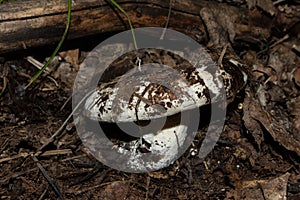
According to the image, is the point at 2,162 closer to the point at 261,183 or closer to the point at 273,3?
the point at 261,183

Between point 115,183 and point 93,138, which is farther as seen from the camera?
point 93,138

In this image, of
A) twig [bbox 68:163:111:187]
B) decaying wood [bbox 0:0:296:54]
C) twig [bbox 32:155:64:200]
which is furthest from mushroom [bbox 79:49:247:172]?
decaying wood [bbox 0:0:296:54]

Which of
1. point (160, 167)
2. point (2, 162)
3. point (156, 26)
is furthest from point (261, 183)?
point (2, 162)

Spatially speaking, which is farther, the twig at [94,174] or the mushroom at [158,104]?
the twig at [94,174]

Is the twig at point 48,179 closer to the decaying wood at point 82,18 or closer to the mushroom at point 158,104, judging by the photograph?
the mushroom at point 158,104

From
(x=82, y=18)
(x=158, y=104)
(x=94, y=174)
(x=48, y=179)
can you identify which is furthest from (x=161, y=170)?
(x=82, y=18)

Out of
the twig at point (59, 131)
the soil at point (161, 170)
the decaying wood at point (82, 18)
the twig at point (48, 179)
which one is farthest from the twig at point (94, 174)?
the decaying wood at point (82, 18)

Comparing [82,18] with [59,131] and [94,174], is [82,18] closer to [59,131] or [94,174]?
[59,131]
